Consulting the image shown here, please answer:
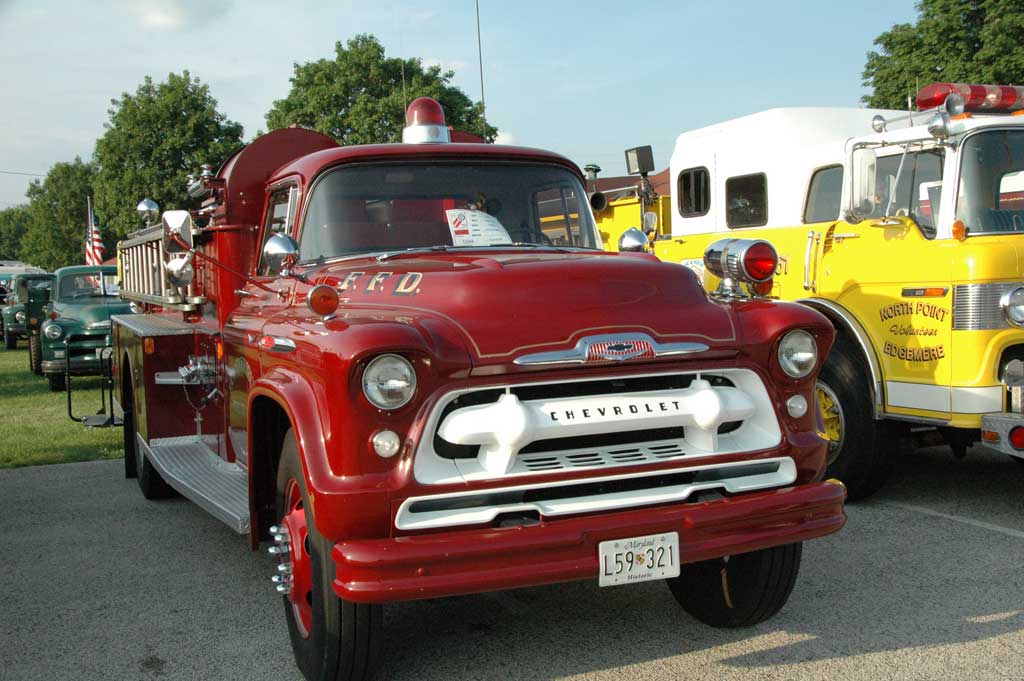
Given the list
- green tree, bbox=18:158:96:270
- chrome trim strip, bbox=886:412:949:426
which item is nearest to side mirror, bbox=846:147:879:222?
chrome trim strip, bbox=886:412:949:426

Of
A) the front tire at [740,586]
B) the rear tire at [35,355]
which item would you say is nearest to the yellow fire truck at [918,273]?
the front tire at [740,586]

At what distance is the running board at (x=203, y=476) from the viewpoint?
4677 mm

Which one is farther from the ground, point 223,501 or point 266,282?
point 266,282

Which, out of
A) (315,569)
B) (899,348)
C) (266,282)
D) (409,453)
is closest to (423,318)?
(409,453)

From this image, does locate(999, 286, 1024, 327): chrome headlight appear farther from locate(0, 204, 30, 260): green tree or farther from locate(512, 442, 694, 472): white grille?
locate(0, 204, 30, 260): green tree

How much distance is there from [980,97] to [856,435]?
2.27m

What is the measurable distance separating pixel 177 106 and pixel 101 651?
135 feet

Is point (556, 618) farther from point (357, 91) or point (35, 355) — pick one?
point (357, 91)

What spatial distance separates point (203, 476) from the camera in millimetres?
5660

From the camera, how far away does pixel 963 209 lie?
593 cm

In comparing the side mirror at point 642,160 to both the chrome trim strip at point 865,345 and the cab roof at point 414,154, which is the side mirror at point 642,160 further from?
the cab roof at point 414,154

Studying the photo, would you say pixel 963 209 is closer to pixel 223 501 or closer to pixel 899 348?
pixel 899 348

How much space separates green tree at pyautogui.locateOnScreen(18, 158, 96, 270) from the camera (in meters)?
80.8

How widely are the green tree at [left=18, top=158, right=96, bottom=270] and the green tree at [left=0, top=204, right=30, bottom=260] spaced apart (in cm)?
3825
